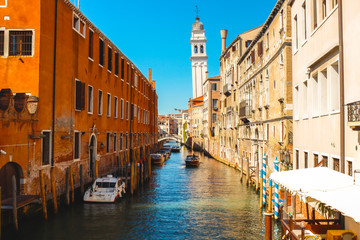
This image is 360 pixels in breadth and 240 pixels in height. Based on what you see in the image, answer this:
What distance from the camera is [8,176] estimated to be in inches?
498

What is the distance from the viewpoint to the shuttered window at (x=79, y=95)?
699 inches

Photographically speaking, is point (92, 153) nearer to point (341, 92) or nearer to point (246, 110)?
point (246, 110)

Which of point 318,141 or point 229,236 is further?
point 229,236

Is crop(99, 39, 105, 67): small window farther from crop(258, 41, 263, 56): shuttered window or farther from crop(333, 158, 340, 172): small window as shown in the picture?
crop(333, 158, 340, 172): small window

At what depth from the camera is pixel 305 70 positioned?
12.1m

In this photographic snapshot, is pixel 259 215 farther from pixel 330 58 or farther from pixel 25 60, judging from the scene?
pixel 25 60

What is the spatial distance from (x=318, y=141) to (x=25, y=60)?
38.0ft

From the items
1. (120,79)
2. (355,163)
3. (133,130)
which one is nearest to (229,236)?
(355,163)

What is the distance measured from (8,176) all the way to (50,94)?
3993 millimetres

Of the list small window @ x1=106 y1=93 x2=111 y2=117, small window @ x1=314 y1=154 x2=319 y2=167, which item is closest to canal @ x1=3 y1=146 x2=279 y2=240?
small window @ x1=314 y1=154 x2=319 y2=167

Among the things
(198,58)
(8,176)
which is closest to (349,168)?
(8,176)

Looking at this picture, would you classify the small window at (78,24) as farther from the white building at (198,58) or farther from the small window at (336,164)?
the white building at (198,58)

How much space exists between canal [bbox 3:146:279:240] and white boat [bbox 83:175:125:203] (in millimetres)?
344

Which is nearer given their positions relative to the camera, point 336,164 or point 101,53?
point 336,164
